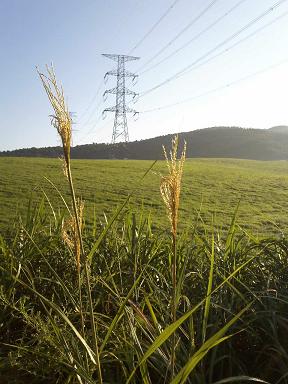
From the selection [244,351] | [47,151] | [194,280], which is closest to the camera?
[244,351]

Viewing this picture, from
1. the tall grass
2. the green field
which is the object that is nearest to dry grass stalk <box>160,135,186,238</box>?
the tall grass

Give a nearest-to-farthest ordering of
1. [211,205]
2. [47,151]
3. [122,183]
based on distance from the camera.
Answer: [211,205] < [122,183] < [47,151]

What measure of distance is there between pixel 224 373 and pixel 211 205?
1574 centimetres

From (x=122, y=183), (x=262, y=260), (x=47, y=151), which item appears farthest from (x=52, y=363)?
(x=47, y=151)

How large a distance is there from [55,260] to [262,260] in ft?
5.15

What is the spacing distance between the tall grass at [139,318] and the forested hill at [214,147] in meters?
84.5

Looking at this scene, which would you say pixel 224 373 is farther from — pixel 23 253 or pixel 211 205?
pixel 211 205

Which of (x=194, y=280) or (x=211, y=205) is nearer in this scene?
(x=194, y=280)

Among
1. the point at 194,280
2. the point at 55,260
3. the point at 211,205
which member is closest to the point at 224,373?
the point at 194,280

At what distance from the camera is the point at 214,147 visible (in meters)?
109

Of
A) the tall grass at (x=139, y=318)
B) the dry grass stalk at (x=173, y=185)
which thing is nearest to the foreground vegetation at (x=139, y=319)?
the tall grass at (x=139, y=318)

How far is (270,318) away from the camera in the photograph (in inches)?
98.0

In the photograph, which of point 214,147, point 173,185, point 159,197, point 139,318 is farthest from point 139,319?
point 214,147

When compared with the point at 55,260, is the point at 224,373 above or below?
below
